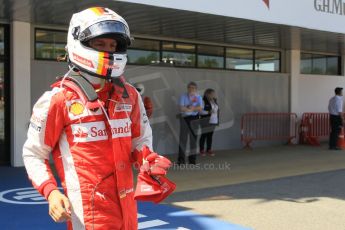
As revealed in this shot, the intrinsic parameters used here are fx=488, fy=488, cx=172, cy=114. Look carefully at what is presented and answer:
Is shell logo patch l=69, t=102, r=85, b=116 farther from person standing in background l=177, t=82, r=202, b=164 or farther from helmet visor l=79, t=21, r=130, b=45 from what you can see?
person standing in background l=177, t=82, r=202, b=164

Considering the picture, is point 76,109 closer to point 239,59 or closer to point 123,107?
point 123,107

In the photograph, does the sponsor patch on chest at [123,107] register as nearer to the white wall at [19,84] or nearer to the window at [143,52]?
the white wall at [19,84]

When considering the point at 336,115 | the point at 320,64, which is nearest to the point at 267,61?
the point at 320,64

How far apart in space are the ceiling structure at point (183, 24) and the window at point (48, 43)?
10.4 inches

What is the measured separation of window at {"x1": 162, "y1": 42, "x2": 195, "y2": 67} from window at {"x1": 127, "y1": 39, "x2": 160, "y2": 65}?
254mm

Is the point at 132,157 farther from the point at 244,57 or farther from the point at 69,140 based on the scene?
the point at 244,57

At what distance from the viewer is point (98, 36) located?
2465mm

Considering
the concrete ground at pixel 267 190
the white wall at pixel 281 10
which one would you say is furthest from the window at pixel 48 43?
the white wall at pixel 281 10

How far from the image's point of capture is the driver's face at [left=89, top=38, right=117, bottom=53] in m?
2.52

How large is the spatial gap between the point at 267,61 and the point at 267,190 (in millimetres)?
7875

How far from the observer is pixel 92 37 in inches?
96.7

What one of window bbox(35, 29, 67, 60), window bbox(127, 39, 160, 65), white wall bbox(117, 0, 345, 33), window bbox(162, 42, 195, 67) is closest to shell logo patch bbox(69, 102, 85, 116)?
white wall bbox(117, 0, 345, 33)

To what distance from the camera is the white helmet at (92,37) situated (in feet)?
8.07

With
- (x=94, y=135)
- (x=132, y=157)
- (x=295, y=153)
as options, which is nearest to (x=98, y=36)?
(x=94, y=135)
